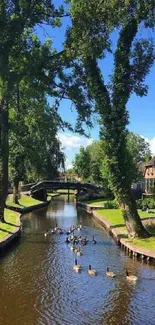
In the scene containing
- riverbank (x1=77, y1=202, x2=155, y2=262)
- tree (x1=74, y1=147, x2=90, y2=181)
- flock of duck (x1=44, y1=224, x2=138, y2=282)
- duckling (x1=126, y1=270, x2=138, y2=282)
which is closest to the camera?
duckling (x1=126, y1=270, x2=138, y2=282)

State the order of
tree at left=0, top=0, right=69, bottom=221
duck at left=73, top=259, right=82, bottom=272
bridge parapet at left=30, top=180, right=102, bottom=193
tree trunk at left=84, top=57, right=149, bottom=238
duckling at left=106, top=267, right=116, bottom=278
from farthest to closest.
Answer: bridge parapet at left=30, top=180, right=102, bottom=193 → tree trunk at left=84, top=57, right=149, bottom=238 → tree at left=0, top=0, right=69, bottom=221 → duck at left=73, top=259, right=82, bottom=272 → duckling at left=106, top=267, right=116, bottom=278

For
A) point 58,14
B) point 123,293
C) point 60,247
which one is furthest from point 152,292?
point 58,14

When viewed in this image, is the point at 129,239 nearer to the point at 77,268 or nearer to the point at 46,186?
the point at 77,268

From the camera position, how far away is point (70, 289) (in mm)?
22312

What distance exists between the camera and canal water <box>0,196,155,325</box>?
59.9 feet

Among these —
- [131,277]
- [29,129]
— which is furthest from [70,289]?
[29,129]

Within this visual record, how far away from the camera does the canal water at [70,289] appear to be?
719 inches

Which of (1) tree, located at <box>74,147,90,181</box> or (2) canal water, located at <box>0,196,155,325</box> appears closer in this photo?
(2) canal water, located at <box>0,196,155,325</box>

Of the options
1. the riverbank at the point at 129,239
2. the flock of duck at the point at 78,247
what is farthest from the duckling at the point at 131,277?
the riverbank at the point at 129,239

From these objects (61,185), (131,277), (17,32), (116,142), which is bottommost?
(131,277)

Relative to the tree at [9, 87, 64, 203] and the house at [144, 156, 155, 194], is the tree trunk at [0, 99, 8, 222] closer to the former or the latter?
the tree at [9, 87, 64, 203]

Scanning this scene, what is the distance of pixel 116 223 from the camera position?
148 ft

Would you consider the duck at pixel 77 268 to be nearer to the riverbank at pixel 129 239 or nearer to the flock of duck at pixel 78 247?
the flock of duck at pixel 78 247

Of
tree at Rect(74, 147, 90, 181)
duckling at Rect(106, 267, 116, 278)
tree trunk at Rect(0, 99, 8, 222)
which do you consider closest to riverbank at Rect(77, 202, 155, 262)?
duckling at Rect(106, 267, 116, 278)
